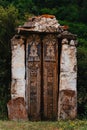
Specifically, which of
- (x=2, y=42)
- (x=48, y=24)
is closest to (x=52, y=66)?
(x=48, y=24)

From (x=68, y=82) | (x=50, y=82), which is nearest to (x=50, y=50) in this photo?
(x=50, y=82)

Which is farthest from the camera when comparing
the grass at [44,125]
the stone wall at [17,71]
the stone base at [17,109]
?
the stone wall at [17,71]

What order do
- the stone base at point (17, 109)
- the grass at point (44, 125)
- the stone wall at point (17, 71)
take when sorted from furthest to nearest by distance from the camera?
the stone wall at point (17, 71) < the stone base at point (17, 109) < the grass at point (44, 125)

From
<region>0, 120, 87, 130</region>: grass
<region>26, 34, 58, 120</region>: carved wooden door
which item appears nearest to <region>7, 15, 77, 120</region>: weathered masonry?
<region>26, 34, 58, 120</region>: carved wooden door

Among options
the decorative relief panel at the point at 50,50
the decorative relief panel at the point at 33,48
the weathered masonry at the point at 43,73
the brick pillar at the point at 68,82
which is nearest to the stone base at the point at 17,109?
the weathered masonry at the point at 43,73

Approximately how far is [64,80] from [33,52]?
103 cm

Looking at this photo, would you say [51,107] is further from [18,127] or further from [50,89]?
[18,127]

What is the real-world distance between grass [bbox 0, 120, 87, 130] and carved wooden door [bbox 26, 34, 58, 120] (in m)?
0.76

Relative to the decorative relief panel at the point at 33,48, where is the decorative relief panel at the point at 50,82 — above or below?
below

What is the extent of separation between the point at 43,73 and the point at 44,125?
→ 1.64 metres

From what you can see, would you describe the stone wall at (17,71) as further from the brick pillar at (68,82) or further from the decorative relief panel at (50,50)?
the brick pillar at (68,82)

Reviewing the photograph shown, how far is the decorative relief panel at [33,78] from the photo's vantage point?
1309 cm

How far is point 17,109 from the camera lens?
13.0 meters

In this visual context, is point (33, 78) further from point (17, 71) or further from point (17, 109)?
point (17, 109)
